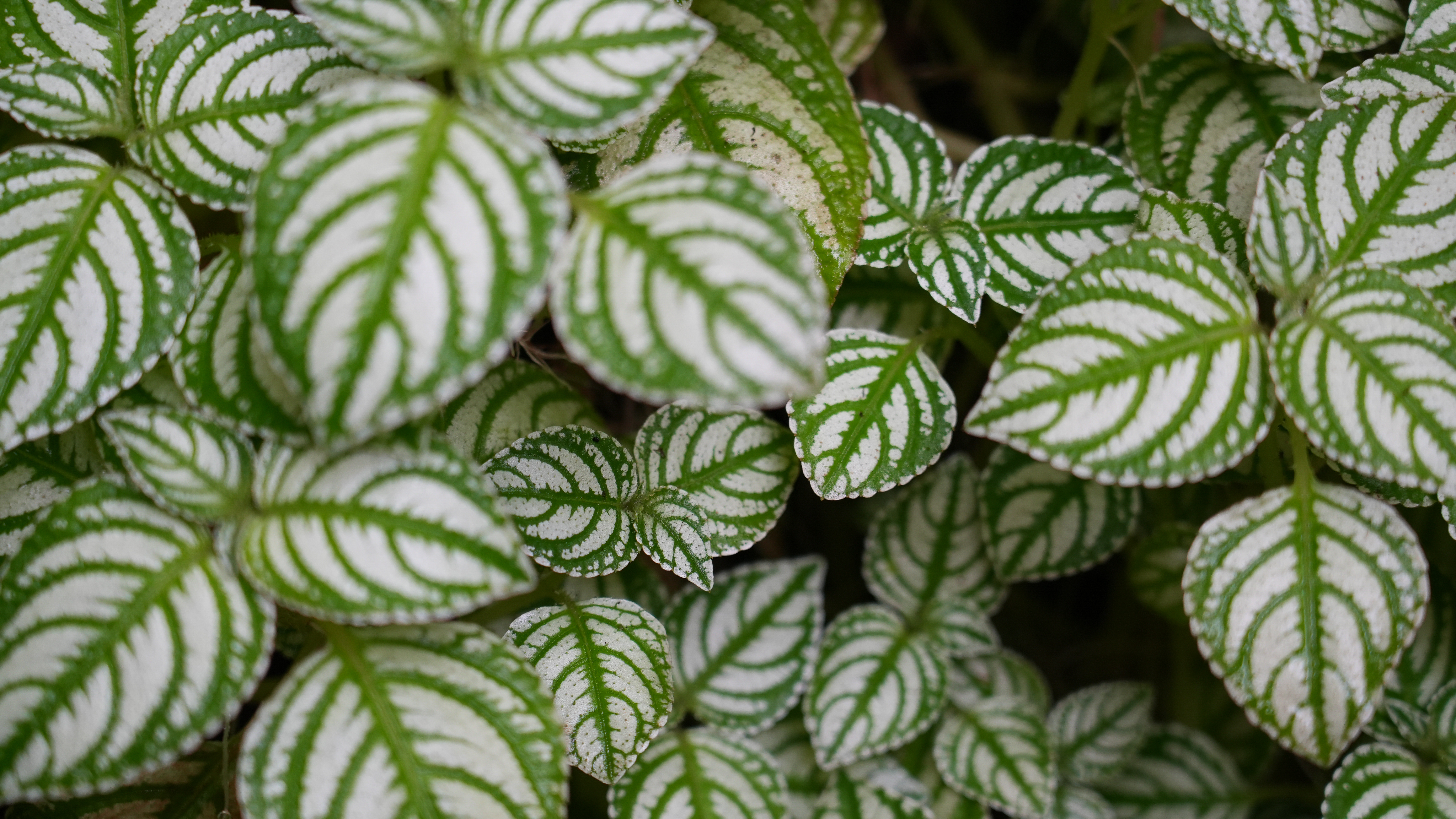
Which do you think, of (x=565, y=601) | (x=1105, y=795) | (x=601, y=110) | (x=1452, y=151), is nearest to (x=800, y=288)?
(x=601, y=110)

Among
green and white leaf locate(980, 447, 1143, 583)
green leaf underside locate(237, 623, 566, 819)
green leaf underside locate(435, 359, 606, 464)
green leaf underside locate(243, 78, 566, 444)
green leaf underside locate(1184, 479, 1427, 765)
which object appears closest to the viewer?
green leaf underside locate(243, 78, 566, 444)

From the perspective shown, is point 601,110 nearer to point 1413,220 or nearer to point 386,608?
point 386,608

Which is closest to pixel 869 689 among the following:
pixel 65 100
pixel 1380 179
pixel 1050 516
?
pixel 1050 516

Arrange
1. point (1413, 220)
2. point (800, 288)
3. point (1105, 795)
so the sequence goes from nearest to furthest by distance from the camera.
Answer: point (800, 288) → point (1413, 220) → point (1105, 795)

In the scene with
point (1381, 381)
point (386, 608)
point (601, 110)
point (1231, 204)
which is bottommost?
point (1381, 381)

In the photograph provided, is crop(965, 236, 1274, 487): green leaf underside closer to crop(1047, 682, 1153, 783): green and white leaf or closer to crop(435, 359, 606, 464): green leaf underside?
crop(435, 359, 606, 464): green leaf underside

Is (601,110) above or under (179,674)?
above

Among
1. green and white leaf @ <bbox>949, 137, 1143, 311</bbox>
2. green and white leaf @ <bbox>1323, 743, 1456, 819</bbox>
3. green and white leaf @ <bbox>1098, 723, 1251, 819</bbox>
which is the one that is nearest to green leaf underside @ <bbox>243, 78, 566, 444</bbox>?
green and white leaf @ <bbox>949, 137, 1143, 311</bbox>
